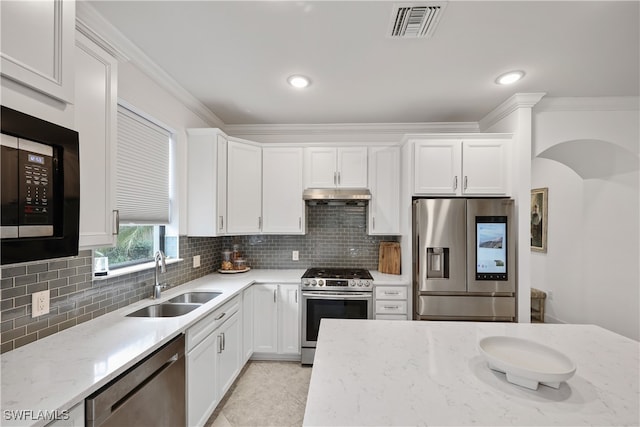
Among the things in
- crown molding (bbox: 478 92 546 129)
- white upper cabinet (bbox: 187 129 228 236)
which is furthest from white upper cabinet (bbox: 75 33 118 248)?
crown molding (bbox: 478 92 546 129)

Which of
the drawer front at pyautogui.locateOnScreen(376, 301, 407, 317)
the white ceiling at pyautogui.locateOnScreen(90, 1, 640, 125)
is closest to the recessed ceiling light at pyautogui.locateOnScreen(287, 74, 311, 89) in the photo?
the white ceiling at pyautogui.locateOnScreen(90, 1, 640, 125)

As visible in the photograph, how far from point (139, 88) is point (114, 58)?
2.12 ft

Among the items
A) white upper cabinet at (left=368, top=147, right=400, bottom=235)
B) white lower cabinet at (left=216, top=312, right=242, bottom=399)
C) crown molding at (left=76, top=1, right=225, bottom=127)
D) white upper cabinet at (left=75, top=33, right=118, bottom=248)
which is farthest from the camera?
white upper cabinet at (left=368, top=147, right=400, bottom=235)

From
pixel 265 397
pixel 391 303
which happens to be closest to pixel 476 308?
pixel 391 303

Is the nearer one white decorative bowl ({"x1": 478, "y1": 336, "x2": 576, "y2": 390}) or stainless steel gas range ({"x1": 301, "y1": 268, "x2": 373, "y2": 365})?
white decorative bowl ({"x1": 478, "y1": 336, "x2": 576, "y2": 390})

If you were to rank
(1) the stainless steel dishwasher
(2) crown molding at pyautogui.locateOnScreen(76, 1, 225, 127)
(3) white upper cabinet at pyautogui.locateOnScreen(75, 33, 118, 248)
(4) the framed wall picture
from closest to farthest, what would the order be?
1. (1) the stainless steel dishwasher
2. (3) white upper cabinet at pyautogui.locateOnScreen(75, 33, 118, 248)
3. (2) crown molding at pyautogui.locateOnScreen(76, 1, 225, 127)
4. (4) the framed wall picture

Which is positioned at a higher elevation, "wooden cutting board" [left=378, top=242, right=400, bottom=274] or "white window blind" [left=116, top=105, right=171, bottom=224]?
"white window blind" [left=116, top=105, right=171, bottom=224]

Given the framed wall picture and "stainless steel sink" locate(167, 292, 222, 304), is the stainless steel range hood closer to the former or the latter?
"stainless steel sink" locate(167, 292, 222, 304)

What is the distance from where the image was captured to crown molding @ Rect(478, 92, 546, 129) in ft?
8.76

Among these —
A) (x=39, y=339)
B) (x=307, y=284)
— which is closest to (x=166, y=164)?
(x=39, y=339)

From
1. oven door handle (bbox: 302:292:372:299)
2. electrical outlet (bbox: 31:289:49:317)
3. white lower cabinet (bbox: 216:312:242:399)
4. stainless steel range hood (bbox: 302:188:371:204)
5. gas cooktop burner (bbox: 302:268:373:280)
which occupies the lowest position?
white lower cabinet (bbox: 216:312:242:399)

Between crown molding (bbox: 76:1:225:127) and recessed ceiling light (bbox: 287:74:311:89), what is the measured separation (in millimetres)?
985

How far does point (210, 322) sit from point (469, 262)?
2269 mm

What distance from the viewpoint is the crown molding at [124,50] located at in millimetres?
1434
